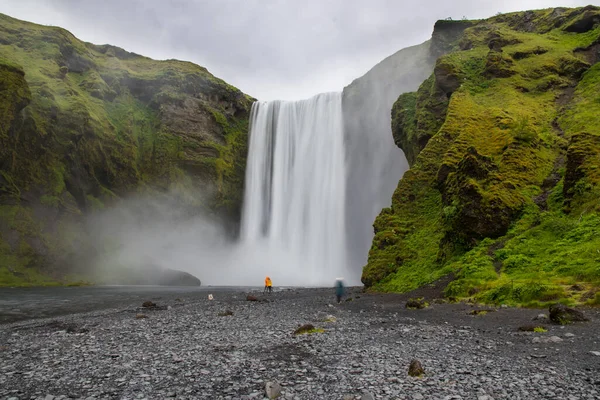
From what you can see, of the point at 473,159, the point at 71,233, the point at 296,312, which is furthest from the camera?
the point at 71,233

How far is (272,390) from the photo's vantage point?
7305 mm

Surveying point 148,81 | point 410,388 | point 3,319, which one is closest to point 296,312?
point 410,388

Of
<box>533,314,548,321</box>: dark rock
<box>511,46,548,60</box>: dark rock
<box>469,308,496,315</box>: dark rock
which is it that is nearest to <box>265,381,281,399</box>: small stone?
<box>533,314,548,321</box>: dark rock

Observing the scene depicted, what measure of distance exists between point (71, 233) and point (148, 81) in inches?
1624

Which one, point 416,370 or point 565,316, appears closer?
point 416,370

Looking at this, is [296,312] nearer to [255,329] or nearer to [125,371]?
[255,329]

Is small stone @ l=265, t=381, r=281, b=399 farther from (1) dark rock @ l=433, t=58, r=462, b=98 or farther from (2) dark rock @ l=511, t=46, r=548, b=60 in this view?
(2) dark rock @ l=511, t=46, r=548, b=60

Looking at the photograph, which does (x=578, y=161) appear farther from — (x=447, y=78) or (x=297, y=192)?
(x=297, y=192)

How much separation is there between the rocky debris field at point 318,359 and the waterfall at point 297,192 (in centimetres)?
4614

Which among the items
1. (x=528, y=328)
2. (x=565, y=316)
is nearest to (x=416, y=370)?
(x=528, y=328)

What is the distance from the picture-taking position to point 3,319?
69.0 feet

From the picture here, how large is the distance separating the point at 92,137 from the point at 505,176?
231ft

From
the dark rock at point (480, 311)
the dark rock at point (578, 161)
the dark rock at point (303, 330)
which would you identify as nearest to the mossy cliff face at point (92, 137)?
the dark rock at point (303, 330)

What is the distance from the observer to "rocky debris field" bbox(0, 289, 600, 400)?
24.7 feet
